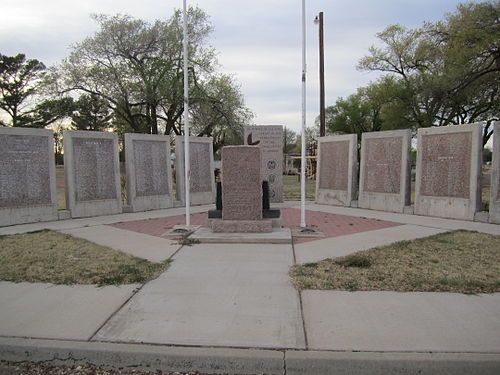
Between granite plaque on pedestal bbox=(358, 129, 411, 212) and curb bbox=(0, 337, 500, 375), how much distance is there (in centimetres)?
822

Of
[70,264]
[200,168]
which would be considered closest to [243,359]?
[70,264]

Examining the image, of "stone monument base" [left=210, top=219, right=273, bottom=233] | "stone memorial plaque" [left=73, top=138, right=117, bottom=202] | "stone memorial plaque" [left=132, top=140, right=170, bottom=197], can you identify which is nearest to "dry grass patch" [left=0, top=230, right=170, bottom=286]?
"stone monument base" [left=210, top=219, right=273, bottom=233]

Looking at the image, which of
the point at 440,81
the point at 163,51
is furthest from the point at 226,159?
the point at 163,51

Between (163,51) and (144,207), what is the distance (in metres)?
17.7

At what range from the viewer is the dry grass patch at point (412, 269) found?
430 cm

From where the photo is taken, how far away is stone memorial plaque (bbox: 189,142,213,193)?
41.4ft

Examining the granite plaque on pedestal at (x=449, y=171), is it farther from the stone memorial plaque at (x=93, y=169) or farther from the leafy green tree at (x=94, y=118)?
the leafy green tree at (x=94, y=118)

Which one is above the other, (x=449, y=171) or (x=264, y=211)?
(x=449, y=171)

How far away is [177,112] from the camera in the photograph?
29.1m

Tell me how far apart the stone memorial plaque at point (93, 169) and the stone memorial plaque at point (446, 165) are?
9.03 meters

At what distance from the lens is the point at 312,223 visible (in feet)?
29.1

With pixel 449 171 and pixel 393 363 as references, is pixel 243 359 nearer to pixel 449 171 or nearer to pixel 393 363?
pixel 393 363

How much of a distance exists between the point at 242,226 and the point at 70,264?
3173mm

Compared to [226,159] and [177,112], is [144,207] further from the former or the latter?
[177,112]
